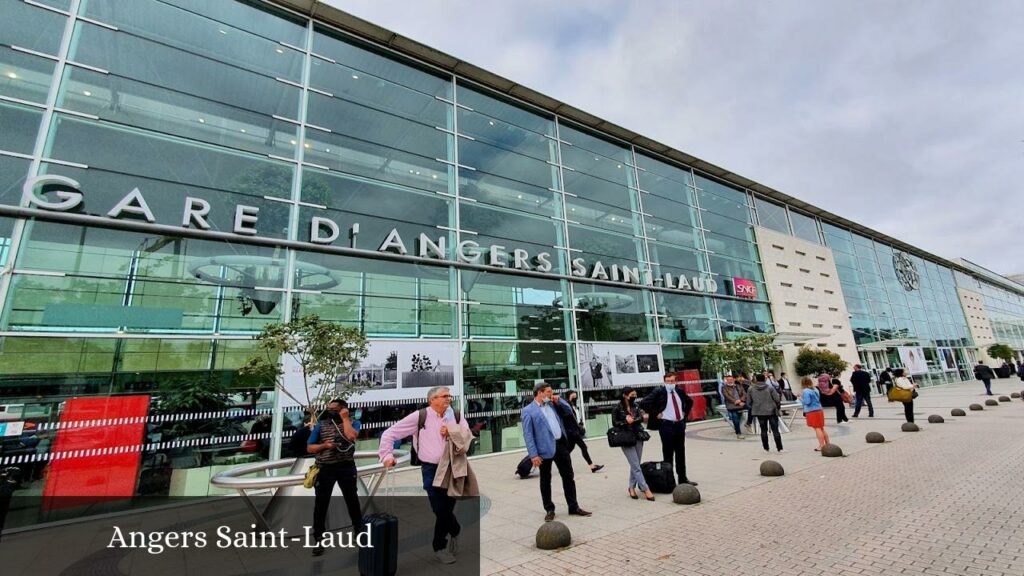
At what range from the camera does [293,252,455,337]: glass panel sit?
34.9 ft

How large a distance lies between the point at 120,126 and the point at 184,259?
335 centimetres

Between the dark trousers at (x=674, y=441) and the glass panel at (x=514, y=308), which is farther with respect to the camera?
the glass panel at (x=514, y=308)

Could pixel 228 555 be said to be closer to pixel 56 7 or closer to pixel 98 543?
pixel 98 543

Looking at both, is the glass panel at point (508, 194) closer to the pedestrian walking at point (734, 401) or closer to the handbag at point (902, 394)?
the pedestrian walking at point (734, 401)

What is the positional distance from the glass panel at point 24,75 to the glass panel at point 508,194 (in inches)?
376

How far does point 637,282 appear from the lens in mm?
17156

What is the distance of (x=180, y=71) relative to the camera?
418 inches

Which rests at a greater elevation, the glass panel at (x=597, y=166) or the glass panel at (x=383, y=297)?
the glass panel at (x=597, y=166)

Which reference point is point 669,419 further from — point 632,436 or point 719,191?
point 719,191

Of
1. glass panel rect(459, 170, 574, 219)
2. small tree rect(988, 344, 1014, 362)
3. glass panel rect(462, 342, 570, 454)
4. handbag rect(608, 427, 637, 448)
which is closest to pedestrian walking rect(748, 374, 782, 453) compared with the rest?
handbag rect(608, 427, 637, 448)

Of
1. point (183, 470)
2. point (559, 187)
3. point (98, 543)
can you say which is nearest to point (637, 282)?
point (559, 187)

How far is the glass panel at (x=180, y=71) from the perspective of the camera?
9.62 m

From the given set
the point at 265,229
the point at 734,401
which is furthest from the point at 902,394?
the point at 265,229

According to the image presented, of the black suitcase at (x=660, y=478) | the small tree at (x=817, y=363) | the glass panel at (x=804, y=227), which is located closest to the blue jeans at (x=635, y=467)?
the black suitcase at (x=660, y=478)
